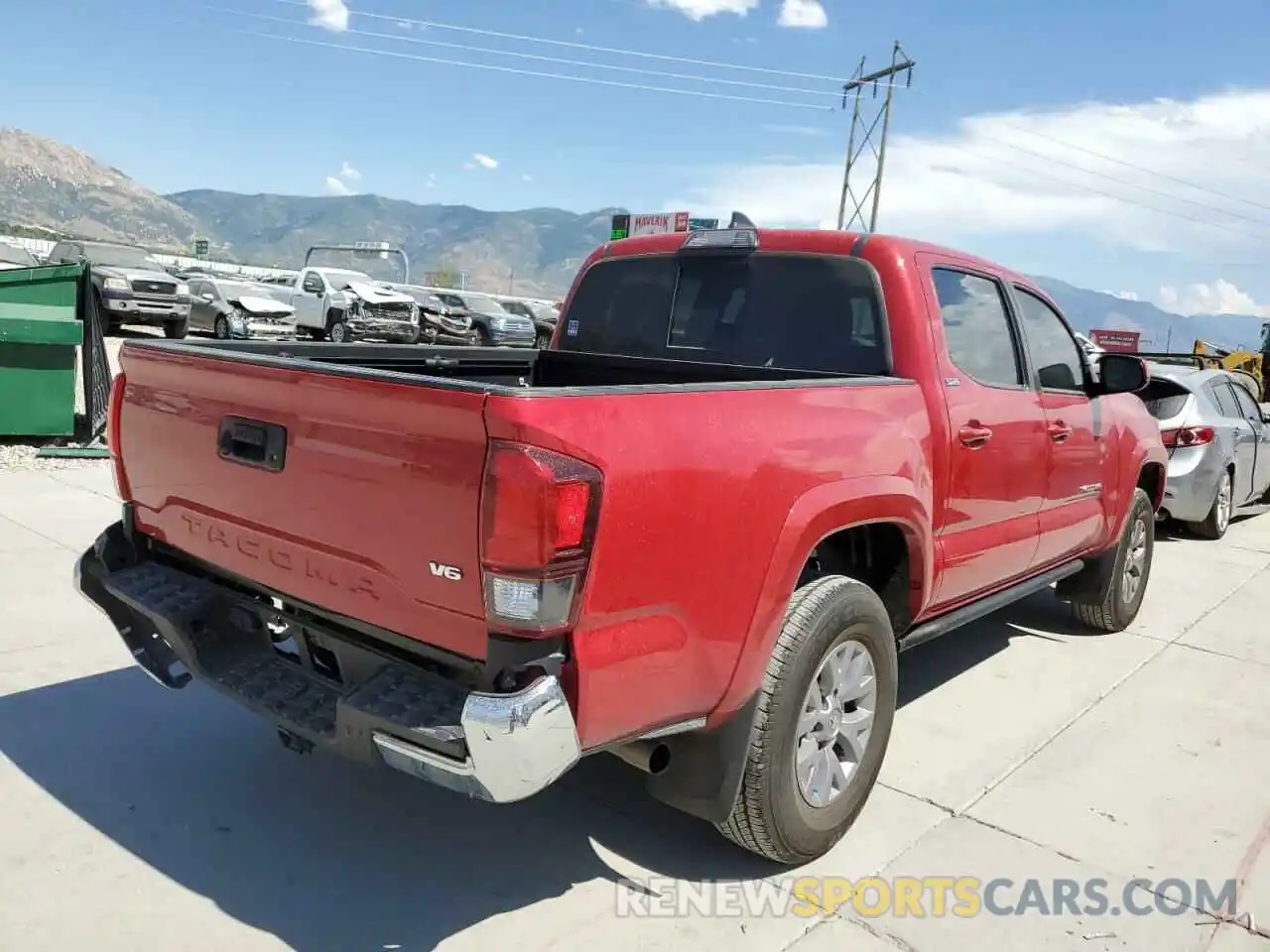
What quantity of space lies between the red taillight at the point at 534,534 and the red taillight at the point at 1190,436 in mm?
7993

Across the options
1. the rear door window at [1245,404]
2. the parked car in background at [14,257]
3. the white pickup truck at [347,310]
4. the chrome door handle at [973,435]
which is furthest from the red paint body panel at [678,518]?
the parked car in background at [14,257]

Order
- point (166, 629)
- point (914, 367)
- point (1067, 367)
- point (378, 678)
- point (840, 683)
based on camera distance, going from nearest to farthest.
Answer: point (378, 678) → point (166, 629) → point (840, 683) → point (914, 367) → point (1067, 367)

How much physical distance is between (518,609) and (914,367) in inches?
82.5

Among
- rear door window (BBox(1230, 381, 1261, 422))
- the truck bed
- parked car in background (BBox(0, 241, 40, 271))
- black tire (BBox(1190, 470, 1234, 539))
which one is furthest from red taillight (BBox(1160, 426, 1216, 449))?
parked car in background (BBox(0, 241, 40, 271))

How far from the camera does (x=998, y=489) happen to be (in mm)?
4160

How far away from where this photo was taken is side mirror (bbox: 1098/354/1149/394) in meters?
4.89

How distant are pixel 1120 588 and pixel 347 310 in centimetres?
2195

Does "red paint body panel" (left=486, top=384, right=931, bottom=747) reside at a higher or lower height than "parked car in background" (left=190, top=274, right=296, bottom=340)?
higher

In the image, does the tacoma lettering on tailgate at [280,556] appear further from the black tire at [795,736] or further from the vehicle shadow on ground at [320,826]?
the black tire at [795,736]

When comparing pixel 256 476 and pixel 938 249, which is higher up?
pixel 938 249

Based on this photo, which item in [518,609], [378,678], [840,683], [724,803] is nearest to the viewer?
[518,609]

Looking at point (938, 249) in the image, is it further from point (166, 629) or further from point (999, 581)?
point (166, 629)

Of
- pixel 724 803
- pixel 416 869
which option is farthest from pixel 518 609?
pixel 416 869

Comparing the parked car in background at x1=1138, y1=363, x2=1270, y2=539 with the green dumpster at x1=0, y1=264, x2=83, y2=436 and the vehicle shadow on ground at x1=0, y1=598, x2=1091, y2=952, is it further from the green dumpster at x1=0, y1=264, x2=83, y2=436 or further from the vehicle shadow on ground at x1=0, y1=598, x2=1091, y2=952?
→ the green dumpster at x1=0, y1=264, x2=83, y2=436
